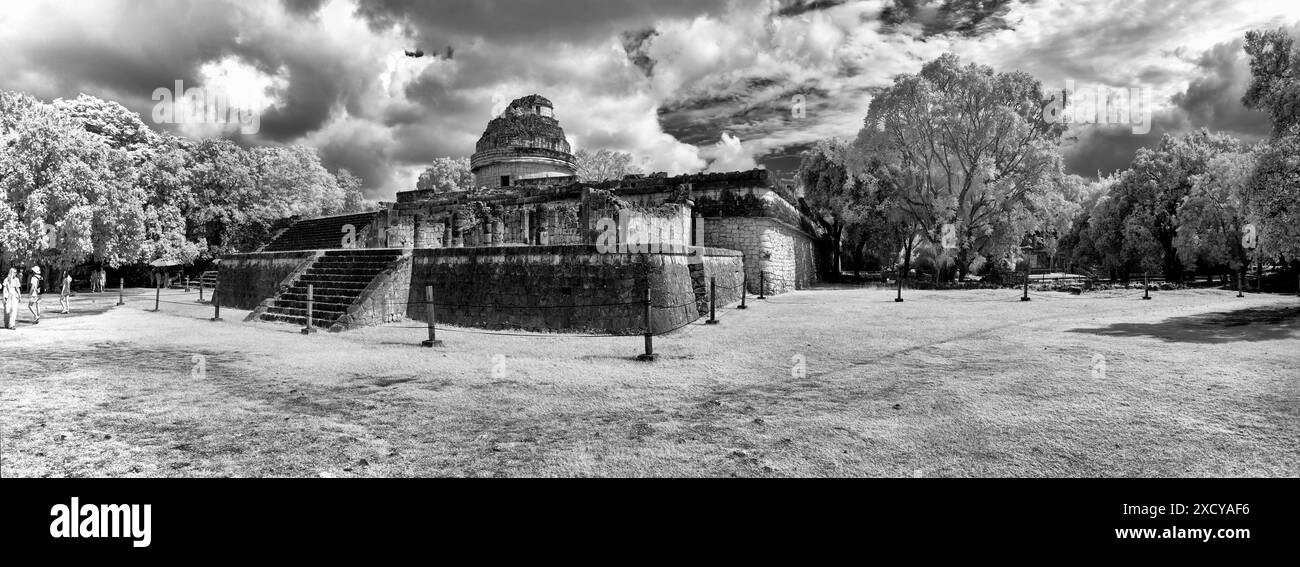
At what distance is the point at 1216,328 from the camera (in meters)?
9.80

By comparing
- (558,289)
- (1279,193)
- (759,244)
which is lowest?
(558,289)

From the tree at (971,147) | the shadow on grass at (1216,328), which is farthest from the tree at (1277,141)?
the tree at (971,147)

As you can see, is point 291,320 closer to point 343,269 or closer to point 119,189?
point 343,269

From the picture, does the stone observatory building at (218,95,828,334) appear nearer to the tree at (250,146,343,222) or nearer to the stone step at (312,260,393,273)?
the stone step at (312,260,393,273)

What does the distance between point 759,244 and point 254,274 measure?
1767 centimetres

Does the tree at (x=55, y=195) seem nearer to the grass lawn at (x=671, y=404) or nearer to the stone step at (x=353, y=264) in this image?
the stone step at (x=353, y=264)

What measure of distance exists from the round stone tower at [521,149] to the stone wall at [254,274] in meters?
12.8

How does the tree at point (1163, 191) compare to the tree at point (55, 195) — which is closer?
the tree at point (55, 195)

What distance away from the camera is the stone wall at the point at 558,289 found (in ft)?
36.9

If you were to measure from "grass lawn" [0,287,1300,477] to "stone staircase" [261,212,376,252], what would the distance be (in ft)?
69.2

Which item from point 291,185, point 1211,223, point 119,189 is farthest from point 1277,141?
point 291,185

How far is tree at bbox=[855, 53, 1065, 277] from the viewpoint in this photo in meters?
23.3
